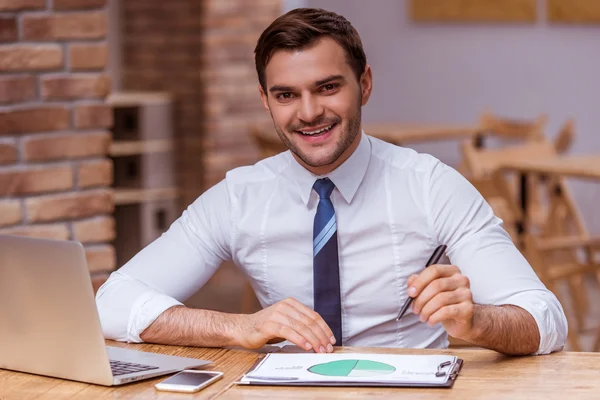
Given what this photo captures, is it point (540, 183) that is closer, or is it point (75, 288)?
point (75, 288)

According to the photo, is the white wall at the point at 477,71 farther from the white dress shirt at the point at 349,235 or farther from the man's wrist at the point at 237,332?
the man's wrist at the point at 237,332

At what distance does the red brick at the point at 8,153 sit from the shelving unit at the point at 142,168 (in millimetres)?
4034

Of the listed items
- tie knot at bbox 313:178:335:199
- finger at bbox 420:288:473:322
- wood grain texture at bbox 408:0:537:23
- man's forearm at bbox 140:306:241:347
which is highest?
wood grain texture at bbox 408:0:537:23

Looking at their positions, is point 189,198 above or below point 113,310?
below

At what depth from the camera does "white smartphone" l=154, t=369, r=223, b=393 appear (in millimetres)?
1620

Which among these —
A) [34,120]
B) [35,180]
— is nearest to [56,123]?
[34,120]

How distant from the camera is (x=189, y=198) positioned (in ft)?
23.7

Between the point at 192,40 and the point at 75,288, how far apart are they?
557 cm

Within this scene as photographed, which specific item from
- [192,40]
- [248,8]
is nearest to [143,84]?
[192,40]

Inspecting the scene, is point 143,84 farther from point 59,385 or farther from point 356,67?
point 59,385

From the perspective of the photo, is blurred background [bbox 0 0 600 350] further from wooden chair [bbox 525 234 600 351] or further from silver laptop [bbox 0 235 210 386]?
silver laptop [bbox 0 235 210 386]

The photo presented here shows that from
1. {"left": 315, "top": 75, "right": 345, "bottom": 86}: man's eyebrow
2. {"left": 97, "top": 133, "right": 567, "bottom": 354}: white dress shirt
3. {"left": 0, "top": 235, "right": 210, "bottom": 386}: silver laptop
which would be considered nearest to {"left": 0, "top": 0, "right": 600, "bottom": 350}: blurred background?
{"left": 97, "top": 133, "right": 567, "bottom": 354}: white dress shirt

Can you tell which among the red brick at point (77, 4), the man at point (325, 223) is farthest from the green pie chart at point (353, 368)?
the red brick at point (77, 4)

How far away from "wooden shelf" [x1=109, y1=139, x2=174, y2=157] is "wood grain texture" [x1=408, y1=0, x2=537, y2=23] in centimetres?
216
